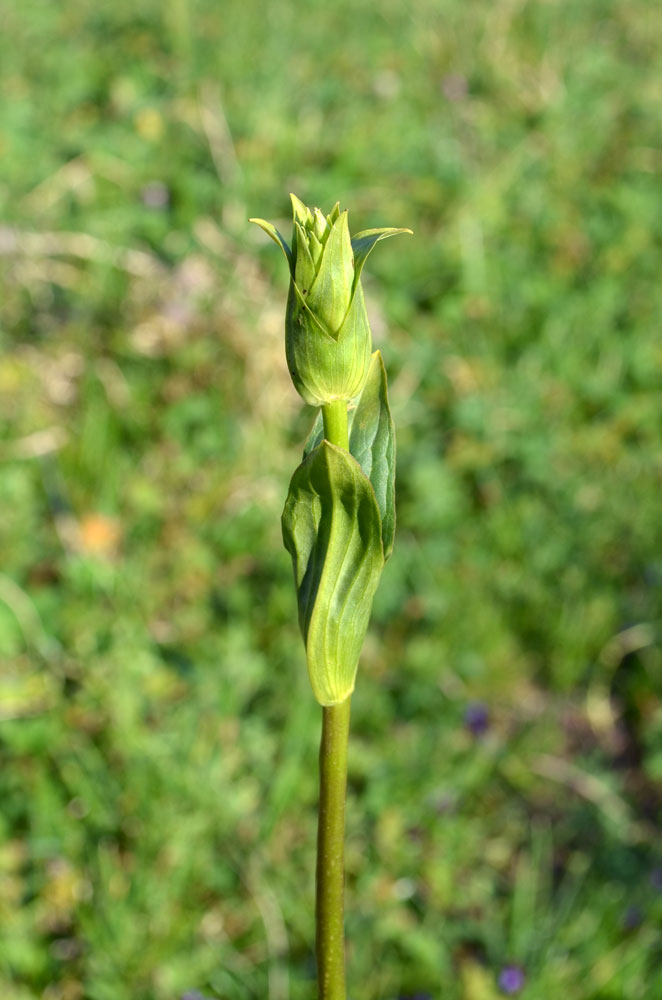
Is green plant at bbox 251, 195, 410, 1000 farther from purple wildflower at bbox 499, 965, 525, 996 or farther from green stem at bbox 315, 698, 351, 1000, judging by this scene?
purple wildflower at bbox 499, 965, 525, 996

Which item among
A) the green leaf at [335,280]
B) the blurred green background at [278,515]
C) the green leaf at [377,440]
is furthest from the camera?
the blurred green background at [278,515]

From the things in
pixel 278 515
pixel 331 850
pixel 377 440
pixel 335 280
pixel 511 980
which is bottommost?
pixel 511 980

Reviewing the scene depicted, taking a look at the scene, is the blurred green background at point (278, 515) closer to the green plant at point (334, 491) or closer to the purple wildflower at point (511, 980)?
the purple wildflower at point (511, 980)

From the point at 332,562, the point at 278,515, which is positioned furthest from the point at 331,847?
the point at 278,515

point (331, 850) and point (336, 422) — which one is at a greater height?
point (336, 422)

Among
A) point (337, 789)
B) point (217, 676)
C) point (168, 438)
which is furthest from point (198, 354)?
point (337, 789)

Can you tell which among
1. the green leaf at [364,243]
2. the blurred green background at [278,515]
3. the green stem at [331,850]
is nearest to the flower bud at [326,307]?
the green leaf at [364,243]

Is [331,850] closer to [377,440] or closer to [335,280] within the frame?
[377,440]
